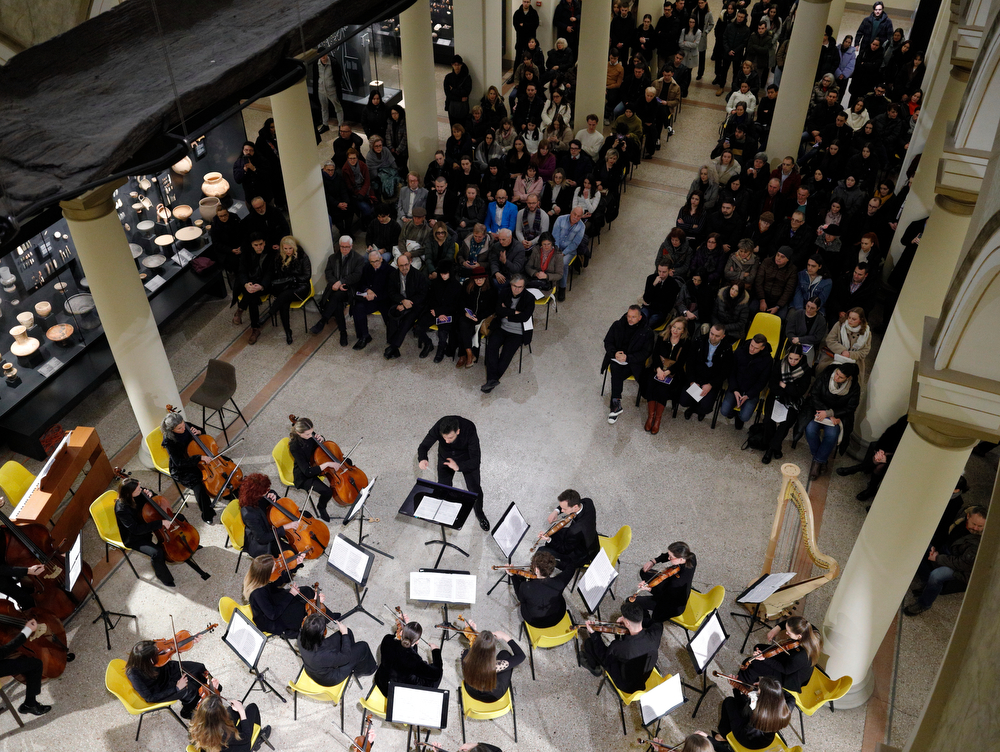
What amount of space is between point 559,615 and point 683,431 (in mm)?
3261

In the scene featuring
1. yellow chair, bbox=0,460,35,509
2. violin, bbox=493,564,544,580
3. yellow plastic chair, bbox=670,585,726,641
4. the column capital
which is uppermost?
the column capital

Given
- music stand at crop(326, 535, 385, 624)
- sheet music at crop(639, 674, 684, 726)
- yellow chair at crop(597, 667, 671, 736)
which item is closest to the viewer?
sheet music at crop(639, 674, 684, 726)

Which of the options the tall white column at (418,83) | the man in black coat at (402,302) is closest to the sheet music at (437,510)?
the man in black coat at (402,302)

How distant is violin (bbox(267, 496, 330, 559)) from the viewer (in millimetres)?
7027

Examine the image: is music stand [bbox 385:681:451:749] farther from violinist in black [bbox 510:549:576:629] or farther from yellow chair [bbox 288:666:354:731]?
violinist in black [bbox 510:549:576:629]

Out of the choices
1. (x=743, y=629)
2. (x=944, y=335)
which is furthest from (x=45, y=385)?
(x=944, y=335)

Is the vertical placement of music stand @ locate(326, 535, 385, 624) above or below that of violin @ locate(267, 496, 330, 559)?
above

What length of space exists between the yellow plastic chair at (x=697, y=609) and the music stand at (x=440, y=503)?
6.45 ft

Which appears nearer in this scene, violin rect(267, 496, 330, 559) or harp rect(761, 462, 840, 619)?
harp rect(761, 462, 840, 619)

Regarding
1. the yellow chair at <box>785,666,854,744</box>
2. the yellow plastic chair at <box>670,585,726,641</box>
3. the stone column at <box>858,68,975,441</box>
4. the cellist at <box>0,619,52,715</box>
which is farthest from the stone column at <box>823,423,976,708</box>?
the cellist at <box>0,619,52,715</box>

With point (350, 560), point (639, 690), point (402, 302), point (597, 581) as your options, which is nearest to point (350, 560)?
point (350, 560)

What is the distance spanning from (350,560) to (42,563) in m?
2.64

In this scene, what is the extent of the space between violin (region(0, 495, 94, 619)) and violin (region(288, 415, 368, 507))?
7.29 feet

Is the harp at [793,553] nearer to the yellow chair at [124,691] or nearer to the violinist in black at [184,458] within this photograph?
the yellow chair at [124,691]
